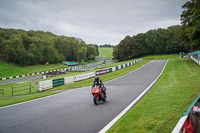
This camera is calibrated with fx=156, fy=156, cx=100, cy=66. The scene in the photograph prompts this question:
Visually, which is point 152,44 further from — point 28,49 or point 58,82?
point 58,82

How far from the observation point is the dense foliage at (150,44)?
8012 cm

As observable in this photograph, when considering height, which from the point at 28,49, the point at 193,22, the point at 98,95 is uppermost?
the point at 193,22

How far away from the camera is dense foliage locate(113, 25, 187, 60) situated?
80125mm

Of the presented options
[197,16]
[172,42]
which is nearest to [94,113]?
[197,16]

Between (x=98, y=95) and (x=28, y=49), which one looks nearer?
(x=98, y=95)

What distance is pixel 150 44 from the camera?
84500 millimetres

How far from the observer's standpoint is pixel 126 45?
286 ft

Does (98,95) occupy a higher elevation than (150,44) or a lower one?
lower

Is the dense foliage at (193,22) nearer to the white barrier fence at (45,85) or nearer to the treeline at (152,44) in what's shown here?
the white barrier fence at (45,85)

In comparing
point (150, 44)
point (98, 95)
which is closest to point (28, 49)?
point (150, 44)

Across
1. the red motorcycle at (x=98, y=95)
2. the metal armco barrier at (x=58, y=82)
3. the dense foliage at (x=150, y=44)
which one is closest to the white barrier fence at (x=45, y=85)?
the metal armco barrier at (x=58, y=82)

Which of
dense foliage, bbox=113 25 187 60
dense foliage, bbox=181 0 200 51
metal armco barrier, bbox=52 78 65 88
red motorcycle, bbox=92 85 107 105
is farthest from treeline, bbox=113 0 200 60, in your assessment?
red motorcycle, bbox=92 85 107 105

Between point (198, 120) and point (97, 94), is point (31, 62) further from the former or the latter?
point (198, 120)

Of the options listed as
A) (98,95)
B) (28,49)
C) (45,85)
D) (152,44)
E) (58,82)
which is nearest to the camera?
(98,95)
